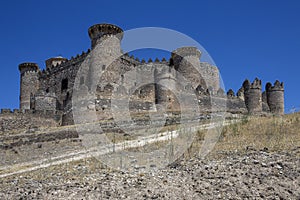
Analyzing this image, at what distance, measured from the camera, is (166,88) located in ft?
101

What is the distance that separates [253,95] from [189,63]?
8253 mm

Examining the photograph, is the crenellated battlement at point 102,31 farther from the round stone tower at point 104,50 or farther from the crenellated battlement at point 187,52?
the crenellated battlement at point 187,52

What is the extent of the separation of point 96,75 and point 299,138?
77.4ft

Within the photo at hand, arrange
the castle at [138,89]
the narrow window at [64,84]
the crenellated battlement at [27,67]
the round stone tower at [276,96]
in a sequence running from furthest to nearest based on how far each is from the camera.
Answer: the crenellated battlement at [27,67], the narrow window at [64,84], the round stone tower at [276,96], the castle at [138,89]

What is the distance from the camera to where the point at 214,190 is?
23.9 ft

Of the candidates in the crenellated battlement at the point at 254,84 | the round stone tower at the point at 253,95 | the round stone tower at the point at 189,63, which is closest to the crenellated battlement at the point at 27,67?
the round stone tower at the point at 189,63

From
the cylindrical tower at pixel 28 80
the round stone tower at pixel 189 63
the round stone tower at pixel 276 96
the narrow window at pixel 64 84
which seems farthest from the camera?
the cylindrical tower at pixel 28 80

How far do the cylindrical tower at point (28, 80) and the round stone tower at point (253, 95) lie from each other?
A: 79.9 ft

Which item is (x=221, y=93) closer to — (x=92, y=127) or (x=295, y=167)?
(x=92, y=127)

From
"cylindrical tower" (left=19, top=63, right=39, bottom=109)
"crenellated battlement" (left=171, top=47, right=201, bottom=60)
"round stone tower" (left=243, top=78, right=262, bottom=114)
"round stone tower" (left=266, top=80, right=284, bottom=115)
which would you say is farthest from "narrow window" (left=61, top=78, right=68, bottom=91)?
"round stone tower" (left=266, top=80, right=284, bottom=115)

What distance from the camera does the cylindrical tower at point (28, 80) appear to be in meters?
41.0

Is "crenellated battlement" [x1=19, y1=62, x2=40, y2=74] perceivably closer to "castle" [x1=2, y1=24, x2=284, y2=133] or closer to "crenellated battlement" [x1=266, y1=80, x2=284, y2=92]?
"castle" [x1=2, y1=24, x2=284, y2=133]

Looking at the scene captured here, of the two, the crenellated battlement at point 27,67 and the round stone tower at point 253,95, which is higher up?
the crenellated battlement at point 27,67

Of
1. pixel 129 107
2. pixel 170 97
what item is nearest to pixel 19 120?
pixel 129 107
